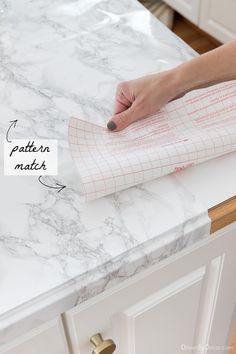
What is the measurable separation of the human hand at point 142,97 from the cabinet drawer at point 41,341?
0.30m

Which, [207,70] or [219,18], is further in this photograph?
[219,18]

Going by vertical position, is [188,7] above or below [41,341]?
above

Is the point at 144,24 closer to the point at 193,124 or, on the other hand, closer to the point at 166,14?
the point at 193,124

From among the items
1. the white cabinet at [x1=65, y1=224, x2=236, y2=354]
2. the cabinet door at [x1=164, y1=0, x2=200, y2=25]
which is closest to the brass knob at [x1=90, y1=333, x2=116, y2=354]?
the white cabinet at [x1=65, y1=224, x2=236, y2=354]

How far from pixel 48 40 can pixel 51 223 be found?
0.45 meters

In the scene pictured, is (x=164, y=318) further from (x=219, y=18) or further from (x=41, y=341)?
(x=219, y=18)

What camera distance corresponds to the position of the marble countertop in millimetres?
520

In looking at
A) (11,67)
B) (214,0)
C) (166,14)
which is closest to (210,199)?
(11,67)

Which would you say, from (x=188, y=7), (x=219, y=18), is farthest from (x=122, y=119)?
(x=188, y=7)

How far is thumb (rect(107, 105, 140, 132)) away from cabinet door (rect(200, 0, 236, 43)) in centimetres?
141

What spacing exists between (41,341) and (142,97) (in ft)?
1.24

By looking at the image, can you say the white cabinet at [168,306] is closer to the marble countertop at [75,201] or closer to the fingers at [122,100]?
the marble countertop at [75,201]

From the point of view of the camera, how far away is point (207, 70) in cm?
68

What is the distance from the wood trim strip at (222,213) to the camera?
583mm
